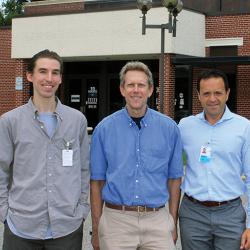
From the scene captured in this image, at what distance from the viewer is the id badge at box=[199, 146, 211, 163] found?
4.22m

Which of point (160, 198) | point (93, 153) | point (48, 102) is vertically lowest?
point (160, 198)

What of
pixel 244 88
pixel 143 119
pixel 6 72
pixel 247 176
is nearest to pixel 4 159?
pixel 143 119

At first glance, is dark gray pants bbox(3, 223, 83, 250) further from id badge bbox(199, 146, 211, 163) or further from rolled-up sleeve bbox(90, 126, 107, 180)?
id badge bbox(199, 146, 211, 163)

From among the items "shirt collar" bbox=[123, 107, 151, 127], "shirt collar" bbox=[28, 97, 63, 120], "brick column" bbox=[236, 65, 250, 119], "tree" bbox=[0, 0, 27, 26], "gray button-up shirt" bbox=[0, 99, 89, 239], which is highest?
"tree" bbox=[0, 0, 27, 26]

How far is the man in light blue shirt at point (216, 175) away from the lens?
421 centimetres

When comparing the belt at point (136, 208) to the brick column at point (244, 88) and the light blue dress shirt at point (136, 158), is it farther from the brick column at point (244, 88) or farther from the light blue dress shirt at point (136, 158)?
the brick column at point (244, 88)

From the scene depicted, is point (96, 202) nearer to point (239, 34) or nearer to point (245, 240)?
point (245, 240)

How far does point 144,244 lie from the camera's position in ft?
13.5

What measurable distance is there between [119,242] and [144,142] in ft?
2.46

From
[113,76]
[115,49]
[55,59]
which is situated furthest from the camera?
[113,76]

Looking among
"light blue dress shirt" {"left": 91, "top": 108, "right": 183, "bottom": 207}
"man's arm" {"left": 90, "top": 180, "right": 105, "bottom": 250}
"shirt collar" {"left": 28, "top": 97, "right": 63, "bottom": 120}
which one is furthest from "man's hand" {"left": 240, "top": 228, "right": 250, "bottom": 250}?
"shirt collar" {"left": 28, "top": 97, "right": 63, "bottom": 120}

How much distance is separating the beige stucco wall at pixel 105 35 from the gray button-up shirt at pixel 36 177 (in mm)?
19705

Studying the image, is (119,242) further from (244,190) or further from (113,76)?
(113,76)

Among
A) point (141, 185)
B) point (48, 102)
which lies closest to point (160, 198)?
point (141, 185)
